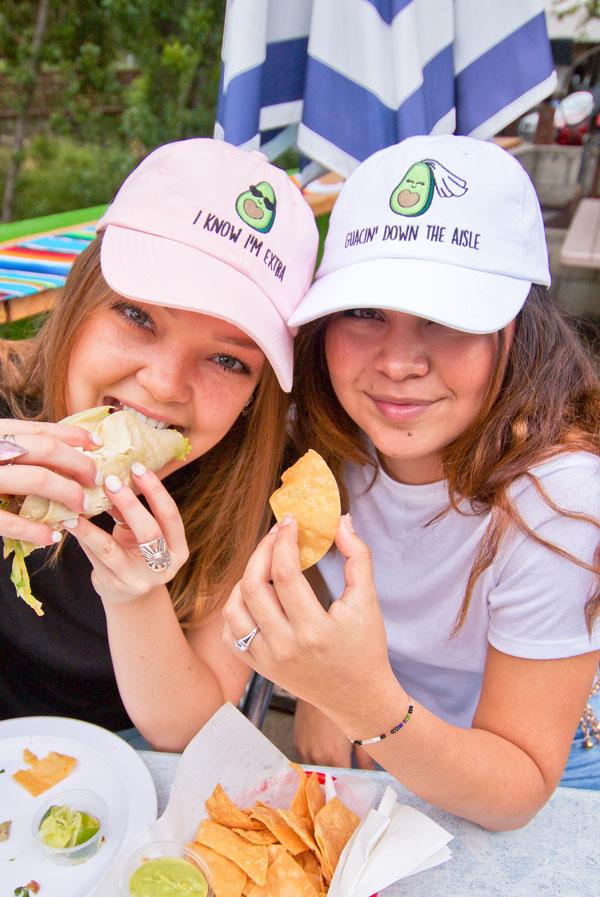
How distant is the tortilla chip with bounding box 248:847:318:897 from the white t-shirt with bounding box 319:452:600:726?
0.69 metres

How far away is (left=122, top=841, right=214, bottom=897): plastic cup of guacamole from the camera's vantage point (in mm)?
1190

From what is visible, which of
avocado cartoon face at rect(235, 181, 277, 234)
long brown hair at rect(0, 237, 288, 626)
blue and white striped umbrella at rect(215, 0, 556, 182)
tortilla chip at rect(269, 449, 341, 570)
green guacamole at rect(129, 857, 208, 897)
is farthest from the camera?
blue and white striped umbrella at rect(215, 0, 556, 182)

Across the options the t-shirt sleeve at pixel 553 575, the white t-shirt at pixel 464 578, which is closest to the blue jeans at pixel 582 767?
the white t-shirt at pixel 464 578

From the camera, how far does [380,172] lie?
166cm

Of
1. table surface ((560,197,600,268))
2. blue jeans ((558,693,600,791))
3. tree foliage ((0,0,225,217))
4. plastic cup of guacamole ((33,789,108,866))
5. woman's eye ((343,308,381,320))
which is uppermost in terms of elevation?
tree foliage ((0,0,225,217))

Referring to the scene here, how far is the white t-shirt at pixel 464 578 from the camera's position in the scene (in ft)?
5.22

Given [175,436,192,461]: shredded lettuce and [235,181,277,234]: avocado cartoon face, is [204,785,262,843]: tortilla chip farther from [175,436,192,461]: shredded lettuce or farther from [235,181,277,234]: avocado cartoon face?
[235,181,277,234]: avocado cartoon face

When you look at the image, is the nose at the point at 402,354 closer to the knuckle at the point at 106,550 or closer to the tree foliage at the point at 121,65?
the knuckle at the point at 106,550

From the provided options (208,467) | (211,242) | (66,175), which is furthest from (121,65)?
(211,242)

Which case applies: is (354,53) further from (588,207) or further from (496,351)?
(588,207)

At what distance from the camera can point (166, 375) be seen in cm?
158

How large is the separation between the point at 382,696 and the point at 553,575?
1.92 ft

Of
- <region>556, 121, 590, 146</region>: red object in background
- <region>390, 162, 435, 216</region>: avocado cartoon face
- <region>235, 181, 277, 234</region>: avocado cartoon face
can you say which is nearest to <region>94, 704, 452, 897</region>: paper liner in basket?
<region>235, 181, 277, 234</region>: avocado cartoon face

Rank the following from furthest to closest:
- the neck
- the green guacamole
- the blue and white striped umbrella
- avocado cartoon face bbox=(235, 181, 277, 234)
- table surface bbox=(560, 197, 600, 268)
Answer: table surface bbox=(560, 197, 600, 268) → the blue and white striped umbrella → the neck → avocado cartoon face bbox=(235, 181, 277, 234) → the green guacamole
